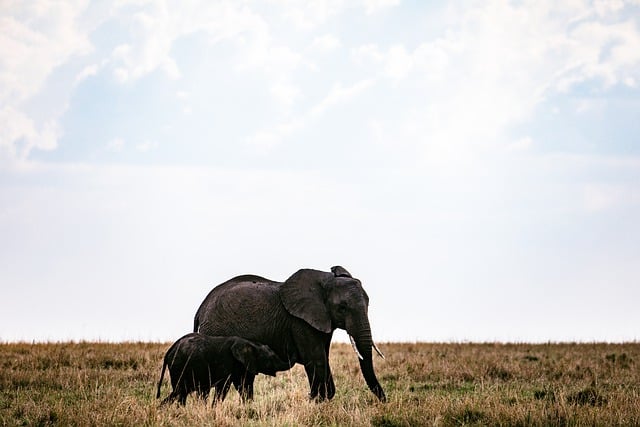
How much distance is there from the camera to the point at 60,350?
21406mm

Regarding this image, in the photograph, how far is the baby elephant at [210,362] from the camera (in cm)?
1286

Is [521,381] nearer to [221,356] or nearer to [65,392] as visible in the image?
[221,356]

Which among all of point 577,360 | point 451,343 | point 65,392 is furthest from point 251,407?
point 451,343

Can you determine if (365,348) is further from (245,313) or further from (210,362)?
(210,362)

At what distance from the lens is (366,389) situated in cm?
1669

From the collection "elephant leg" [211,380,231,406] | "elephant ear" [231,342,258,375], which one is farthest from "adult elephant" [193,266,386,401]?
"elephant ear" [231,342,258,375]

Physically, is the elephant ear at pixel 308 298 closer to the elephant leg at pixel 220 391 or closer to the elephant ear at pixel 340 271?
the elephant ear at pixel 340 271

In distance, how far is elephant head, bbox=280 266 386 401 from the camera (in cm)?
1388

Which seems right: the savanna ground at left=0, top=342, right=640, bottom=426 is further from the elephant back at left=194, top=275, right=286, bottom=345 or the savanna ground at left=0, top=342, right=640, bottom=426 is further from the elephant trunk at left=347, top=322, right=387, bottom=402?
the elephant back at left=194, top=275, right=286, bottom=345

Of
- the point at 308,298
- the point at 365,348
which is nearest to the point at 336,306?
the point at 308,298

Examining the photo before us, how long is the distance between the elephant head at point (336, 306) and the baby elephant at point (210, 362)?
132 cm

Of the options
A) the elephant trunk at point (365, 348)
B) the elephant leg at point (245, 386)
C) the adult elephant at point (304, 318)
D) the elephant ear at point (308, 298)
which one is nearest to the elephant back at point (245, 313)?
the adult elephant at point (304, 318)

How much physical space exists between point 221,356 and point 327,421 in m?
2.15

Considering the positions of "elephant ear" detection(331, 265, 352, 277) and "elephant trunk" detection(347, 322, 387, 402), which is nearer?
"elephant trunk" detection(347, 322, 387, 402)
